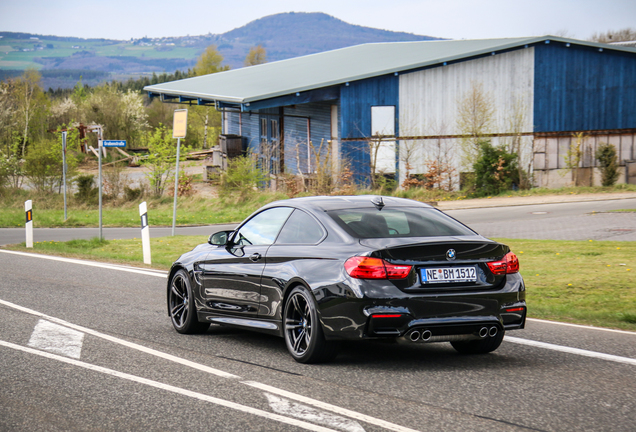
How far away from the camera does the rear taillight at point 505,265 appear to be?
19.5ft

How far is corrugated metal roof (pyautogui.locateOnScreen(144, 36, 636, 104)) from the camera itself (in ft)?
103

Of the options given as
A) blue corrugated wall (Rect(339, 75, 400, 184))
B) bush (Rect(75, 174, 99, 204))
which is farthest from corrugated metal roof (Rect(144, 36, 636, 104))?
bush (Rect(75, 174, 99, 204))

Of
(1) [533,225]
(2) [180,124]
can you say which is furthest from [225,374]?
(1) [533,225]

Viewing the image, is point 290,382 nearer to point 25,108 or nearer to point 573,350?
point 573,350

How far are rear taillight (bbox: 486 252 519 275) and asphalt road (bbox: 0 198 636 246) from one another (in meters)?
10.8

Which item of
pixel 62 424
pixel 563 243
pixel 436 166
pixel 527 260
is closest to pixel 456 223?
pixel 62 424

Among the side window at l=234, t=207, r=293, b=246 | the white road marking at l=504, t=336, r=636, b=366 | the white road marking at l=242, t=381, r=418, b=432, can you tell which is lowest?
the white road marking at l=504, t=336, r=636, b=366

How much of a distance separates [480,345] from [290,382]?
6.40 ft

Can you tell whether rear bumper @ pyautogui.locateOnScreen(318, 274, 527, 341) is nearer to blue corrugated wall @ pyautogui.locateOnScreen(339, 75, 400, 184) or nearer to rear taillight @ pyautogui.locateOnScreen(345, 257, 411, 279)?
rear taillight @ pyautogui.locateOnScreen(345, 257, 411, 279)

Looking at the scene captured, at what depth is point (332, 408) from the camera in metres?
4.89

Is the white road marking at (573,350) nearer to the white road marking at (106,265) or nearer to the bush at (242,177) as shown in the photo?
the white road marking at (106,265)

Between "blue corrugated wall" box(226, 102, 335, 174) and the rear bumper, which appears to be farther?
"blue corrugated wall" box(226, 102, 335, 174)

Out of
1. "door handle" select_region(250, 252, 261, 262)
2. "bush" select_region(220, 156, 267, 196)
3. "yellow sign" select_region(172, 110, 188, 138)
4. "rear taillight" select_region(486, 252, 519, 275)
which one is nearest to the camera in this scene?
"rear taillight" select_region(486, 252, 519, 275)

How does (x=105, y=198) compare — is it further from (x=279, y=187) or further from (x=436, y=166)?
(x=436, y=166)
